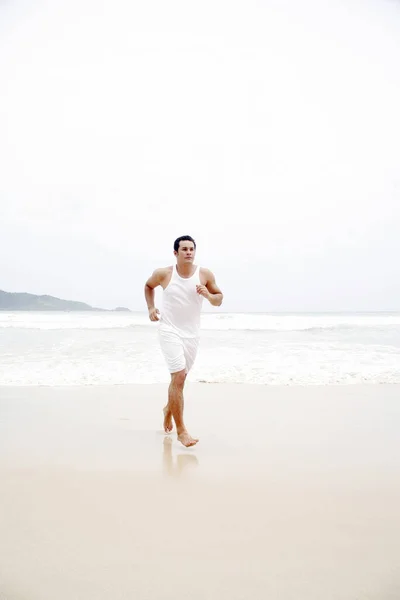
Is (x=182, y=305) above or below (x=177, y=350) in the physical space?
above

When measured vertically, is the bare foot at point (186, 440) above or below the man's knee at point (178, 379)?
below

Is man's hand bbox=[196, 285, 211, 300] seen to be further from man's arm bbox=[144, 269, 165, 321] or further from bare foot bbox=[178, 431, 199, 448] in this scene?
bare foot bbox=[178, 431, 199, 448]

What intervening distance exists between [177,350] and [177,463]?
39.0 inches

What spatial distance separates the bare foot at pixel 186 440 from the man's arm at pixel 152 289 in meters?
0.98

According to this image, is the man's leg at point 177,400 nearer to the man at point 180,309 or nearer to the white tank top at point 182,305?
the man at point 180,309

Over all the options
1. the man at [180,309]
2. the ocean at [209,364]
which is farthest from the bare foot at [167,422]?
the ocean at [209,364]

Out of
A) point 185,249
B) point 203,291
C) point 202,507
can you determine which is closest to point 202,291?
point 203,291

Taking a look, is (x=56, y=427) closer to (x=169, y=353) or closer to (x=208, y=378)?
(x=169, y=353)

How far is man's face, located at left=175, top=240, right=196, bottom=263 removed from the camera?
401cm

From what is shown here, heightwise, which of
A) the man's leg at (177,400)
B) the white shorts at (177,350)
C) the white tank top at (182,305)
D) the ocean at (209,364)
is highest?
the white tank top at (182,305)

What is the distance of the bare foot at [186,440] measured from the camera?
12.1 ft

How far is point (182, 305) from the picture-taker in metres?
4.10

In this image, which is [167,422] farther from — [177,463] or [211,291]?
[211,291]

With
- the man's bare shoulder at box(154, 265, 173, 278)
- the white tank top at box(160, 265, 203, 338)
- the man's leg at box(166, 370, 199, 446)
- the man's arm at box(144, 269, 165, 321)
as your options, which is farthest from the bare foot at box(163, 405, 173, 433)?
the man's bare shoulder at box(154, 265, 173, 278)
